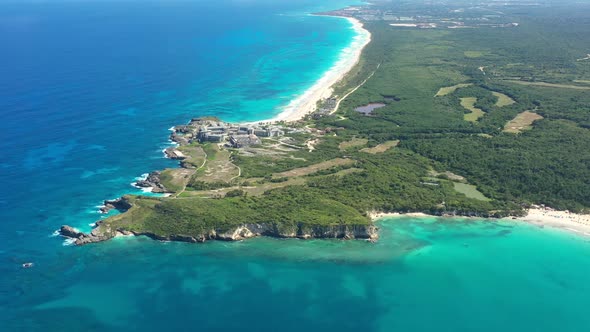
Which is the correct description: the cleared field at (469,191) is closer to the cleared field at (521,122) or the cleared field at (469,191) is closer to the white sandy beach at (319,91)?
the cleared field at (521,122)

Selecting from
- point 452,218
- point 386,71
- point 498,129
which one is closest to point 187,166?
point 452,218

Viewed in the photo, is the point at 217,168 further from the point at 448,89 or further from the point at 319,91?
the point at 448,89

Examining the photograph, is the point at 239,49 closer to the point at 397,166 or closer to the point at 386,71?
the point at 386,71

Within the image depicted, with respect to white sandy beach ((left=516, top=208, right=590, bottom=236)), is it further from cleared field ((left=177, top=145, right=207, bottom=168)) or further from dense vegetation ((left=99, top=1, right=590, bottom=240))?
cleared field ((left=177, top=145, right=207, bottom=168))

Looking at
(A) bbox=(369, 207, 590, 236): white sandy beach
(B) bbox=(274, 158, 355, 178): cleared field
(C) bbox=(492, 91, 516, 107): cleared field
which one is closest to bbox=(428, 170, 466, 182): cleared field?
(A) bbox=(369, 207, 590, 236): white sandy beach

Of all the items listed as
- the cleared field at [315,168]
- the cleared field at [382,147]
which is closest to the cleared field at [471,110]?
the cleared field at [382,147]
